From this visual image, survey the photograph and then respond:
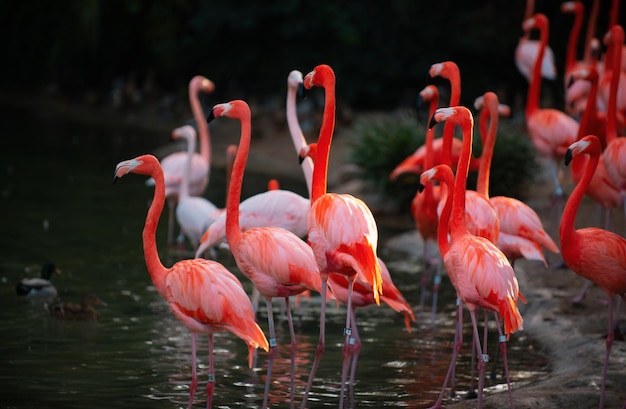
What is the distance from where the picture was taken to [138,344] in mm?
6637

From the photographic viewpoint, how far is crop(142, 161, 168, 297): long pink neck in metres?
5.25

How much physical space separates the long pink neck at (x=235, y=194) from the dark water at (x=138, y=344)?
884 millimetres

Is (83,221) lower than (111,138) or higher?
lower

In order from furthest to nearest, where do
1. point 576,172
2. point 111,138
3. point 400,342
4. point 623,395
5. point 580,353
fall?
point 111,138 < point 576,172 < point 400,342 < point 580,353 < point 623,395

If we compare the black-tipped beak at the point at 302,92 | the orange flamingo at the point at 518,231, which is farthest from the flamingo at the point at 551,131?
the black-tipped beak at the point at 302,92

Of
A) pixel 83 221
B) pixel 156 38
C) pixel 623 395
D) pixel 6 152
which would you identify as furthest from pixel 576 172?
pixel 156 38

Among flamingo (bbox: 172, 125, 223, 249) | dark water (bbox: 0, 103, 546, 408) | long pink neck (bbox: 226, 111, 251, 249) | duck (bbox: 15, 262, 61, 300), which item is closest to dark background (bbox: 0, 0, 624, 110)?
dark water (bbox: 0, 103, 546, 408)

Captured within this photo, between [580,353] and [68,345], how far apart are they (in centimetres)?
316

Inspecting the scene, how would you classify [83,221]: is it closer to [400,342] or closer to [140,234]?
[140,234]

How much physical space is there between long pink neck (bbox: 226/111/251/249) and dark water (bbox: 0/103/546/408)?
88cm

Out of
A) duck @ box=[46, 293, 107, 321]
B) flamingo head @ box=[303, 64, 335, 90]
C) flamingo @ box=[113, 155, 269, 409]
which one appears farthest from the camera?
duck @ box=[46, 293, 107, 321]

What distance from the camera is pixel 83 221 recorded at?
10836 mm

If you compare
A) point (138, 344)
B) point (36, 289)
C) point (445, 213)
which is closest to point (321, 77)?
point (445, 213)

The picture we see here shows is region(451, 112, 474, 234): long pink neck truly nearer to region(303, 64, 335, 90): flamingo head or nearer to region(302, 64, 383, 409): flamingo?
region(302, 64, 383, 409): flamingo
